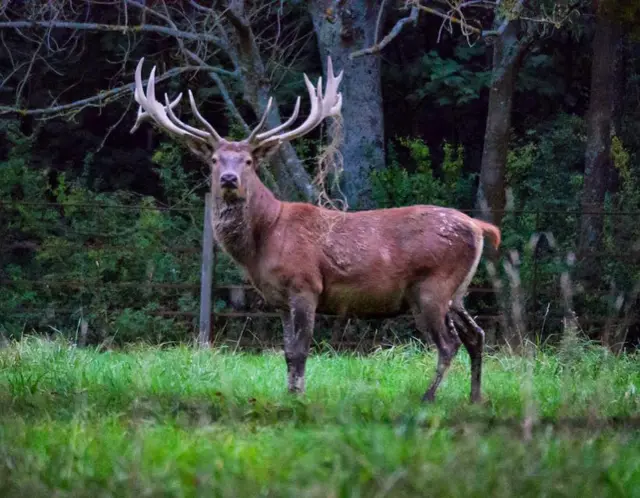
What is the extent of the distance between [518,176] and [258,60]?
547 cm

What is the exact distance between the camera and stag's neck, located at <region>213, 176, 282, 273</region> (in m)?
8.49

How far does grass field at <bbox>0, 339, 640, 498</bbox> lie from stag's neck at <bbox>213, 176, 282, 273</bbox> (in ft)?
3.47

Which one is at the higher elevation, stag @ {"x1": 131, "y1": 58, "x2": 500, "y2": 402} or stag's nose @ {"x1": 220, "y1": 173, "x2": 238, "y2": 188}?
stag's nose @ {"x1": 220, "y1": 173, "x2": 238, "y2": 188}

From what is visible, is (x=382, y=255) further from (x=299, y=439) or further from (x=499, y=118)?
(x=499, y=118)

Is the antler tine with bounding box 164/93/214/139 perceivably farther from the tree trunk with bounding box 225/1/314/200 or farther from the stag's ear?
the tree trunk with bounding box 225/1/314/200

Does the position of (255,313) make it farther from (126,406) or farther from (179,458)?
(179,458)

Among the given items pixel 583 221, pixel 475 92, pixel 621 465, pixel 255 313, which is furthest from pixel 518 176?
pixel 621 465

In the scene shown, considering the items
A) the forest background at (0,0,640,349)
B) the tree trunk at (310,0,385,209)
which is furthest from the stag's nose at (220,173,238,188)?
the tree trunk at (310,0,385,209)

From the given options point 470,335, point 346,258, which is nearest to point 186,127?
point 346,258

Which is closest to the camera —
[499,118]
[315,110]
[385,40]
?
[315,110]

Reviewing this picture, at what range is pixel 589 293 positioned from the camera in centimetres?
1268

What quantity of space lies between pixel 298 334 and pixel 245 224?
2.88ft

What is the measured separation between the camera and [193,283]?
13.2m

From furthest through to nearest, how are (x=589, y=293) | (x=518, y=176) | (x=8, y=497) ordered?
1. (x=518, y=176)
2. (x=589, y=293)
3. (x=8, y=497)
